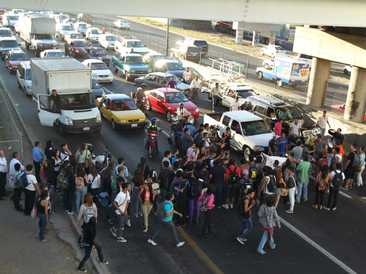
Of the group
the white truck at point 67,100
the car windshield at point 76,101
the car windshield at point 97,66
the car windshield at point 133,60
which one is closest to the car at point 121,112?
the white truck at point 67,100

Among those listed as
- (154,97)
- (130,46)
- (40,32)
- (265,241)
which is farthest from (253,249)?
(40,32)

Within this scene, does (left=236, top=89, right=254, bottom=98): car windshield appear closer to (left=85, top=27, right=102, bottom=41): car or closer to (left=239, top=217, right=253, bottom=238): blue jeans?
(left=239, top=217, right=253, bottom=238): blue jeans

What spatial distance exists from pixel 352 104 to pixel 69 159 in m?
17.1

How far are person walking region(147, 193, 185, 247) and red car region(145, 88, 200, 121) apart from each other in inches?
511

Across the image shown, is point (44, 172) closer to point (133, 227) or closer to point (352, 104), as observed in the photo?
point (133, 227)

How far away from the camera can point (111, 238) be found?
13.1 m

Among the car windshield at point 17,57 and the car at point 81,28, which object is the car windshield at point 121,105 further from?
the car at point 81,28

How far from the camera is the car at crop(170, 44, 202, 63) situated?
47656 mm

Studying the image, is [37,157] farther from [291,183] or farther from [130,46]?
[130,46]

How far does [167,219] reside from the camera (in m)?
12.3

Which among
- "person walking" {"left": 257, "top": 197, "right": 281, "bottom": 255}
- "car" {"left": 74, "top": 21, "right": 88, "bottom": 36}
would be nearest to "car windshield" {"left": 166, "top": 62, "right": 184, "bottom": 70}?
"person walking" {"left": 257, "top": 197, "right": 281, "bottom": 255}

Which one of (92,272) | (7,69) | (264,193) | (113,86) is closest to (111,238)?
(92,272)

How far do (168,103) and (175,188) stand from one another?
13184 mm

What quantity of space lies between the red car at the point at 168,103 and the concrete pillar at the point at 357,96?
8183 millimetres
